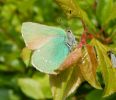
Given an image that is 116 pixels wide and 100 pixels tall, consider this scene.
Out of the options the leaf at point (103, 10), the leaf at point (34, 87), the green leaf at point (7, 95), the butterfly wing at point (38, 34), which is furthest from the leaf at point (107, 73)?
the green leaf at point (7, 95)

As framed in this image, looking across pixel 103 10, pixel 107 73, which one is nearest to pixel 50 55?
pixel 107 73

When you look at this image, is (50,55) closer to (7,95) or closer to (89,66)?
(89,66)

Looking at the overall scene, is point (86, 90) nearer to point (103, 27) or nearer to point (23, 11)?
point (103, 27)

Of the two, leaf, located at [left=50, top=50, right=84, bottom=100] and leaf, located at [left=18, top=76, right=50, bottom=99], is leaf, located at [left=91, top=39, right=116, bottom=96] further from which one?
Answer: leaf, located at [left=18, top=76, right=50, bottom=99]

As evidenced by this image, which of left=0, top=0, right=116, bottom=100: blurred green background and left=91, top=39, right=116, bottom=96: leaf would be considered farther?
left=0, top=0, right=116, bottom=100: blurred green background

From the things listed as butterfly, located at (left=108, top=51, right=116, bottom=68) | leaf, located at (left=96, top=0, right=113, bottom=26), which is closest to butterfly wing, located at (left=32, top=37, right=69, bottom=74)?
butterfly, located at (left=108, top=51, right=116, bottom=68)

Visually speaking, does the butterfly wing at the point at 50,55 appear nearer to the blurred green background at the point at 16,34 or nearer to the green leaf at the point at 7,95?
the blurred green background at the point at 16,34
